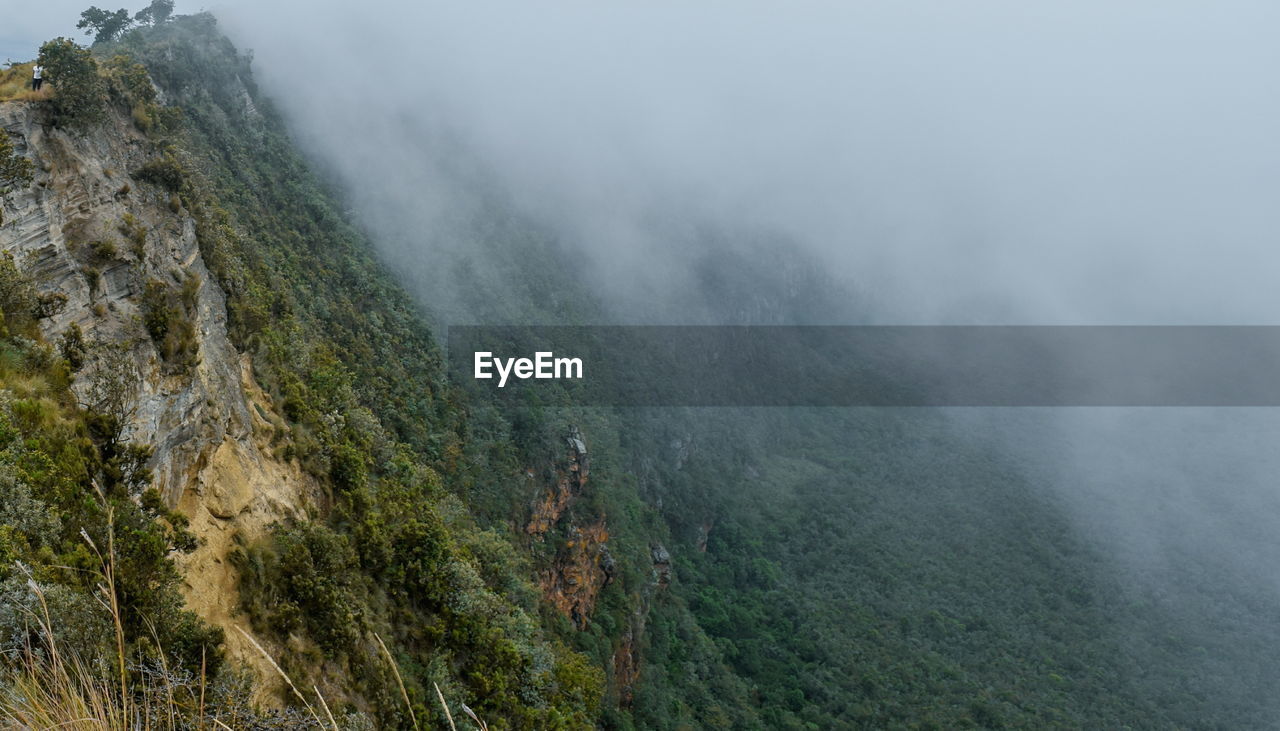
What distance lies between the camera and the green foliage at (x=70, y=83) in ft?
46.8

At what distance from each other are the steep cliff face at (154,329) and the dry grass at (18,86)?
39 cm

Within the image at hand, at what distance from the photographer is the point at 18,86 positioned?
14.4 meters

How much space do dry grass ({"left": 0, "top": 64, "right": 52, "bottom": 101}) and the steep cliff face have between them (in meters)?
0.39

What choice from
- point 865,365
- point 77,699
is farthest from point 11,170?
point 865,365

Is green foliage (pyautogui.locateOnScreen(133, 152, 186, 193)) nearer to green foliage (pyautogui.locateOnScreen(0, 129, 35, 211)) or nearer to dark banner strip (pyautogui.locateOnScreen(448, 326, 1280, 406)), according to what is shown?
green foliage (pyautogui.locateOnScreen(0, 129, 35, 211))

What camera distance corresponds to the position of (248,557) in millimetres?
11438

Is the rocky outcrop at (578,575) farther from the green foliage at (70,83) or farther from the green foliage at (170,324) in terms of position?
the green foliage at (70,83)

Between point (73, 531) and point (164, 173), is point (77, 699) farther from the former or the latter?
point (164, 173)

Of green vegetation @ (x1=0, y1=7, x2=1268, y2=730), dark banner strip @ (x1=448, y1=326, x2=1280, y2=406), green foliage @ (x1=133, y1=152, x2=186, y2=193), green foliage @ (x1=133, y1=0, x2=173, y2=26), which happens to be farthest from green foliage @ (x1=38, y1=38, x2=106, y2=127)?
green foliage @ (x1=133, y1=0, x2=173, y2=26)

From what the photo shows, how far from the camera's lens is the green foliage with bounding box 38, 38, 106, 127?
14.3m

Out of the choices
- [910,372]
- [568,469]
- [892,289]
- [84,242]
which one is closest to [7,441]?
[84,242]

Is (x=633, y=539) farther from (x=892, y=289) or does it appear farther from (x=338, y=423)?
(x=892, y=289)

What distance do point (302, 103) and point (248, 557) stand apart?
2635 inches

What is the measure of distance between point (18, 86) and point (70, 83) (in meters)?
0.92
